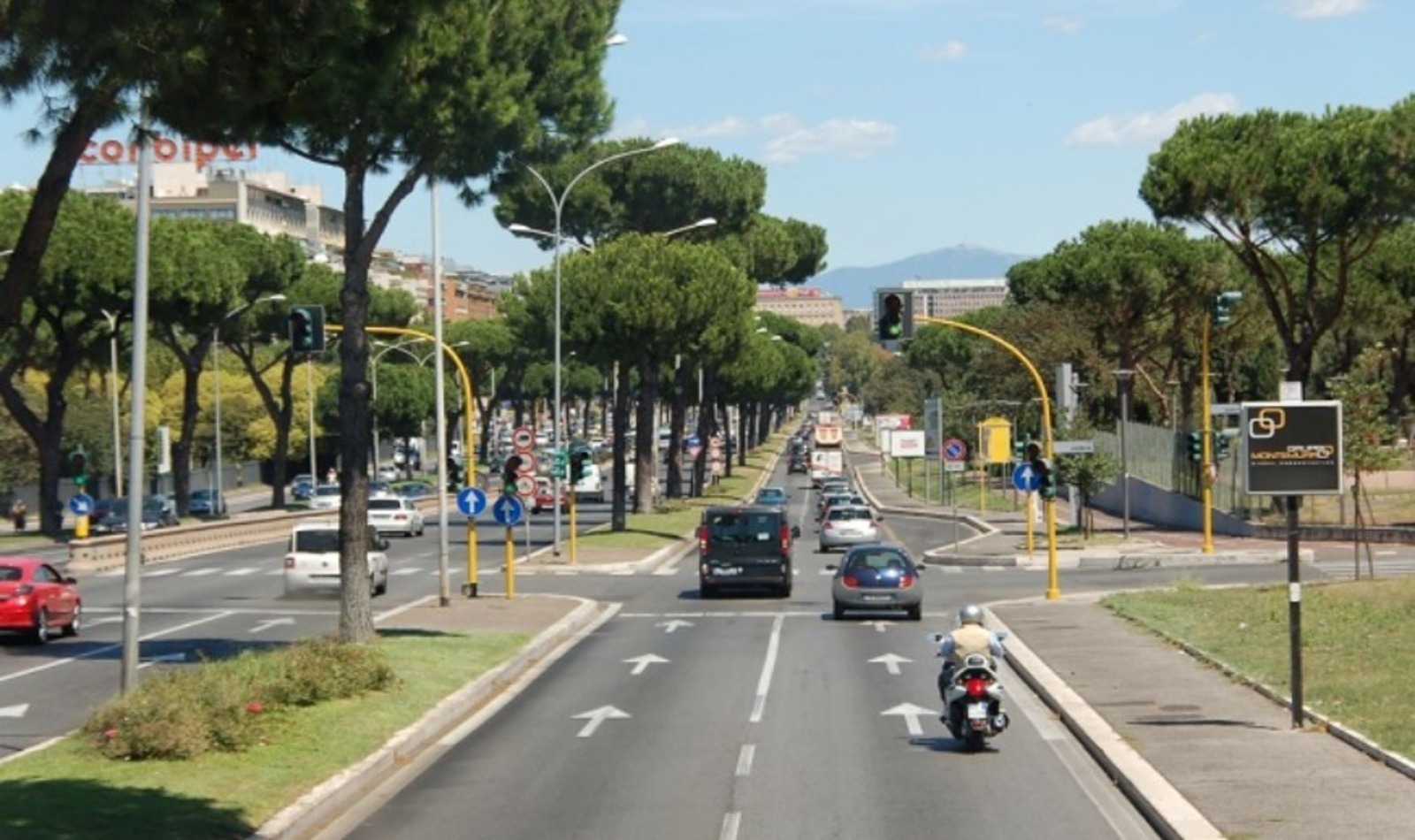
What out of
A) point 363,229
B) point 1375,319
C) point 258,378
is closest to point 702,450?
point 258,378

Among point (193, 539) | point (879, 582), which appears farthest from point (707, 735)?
point (193, 539)

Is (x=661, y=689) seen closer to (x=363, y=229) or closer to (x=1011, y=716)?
(x=1011, y=716)

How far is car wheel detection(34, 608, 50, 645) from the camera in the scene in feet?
112

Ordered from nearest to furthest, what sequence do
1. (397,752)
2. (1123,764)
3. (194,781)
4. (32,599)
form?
1. (194,781)
2. (1123,764)
3. (397,752)
4. (32,599)

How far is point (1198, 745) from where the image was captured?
1931 centimetres

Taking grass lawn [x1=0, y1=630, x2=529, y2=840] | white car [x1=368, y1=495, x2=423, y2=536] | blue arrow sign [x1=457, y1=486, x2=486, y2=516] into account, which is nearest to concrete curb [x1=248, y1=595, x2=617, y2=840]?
grass lawn [x1=0, y1=630, x2=529, y2=840]

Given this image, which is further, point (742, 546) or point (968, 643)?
point (742, 546)

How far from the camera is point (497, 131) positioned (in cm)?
2919

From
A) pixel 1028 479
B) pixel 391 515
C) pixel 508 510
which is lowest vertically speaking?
pixel 391 515

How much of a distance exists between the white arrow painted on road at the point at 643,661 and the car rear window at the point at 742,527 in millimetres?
12738

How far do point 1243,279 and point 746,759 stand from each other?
221 ft

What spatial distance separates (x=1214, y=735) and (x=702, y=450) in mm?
80125

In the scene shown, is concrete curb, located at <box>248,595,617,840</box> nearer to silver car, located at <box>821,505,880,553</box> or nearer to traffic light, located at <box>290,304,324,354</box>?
traffic light, located at <box>290,304,324,354</box>

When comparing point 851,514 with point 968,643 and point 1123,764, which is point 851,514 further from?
point 1123,764
